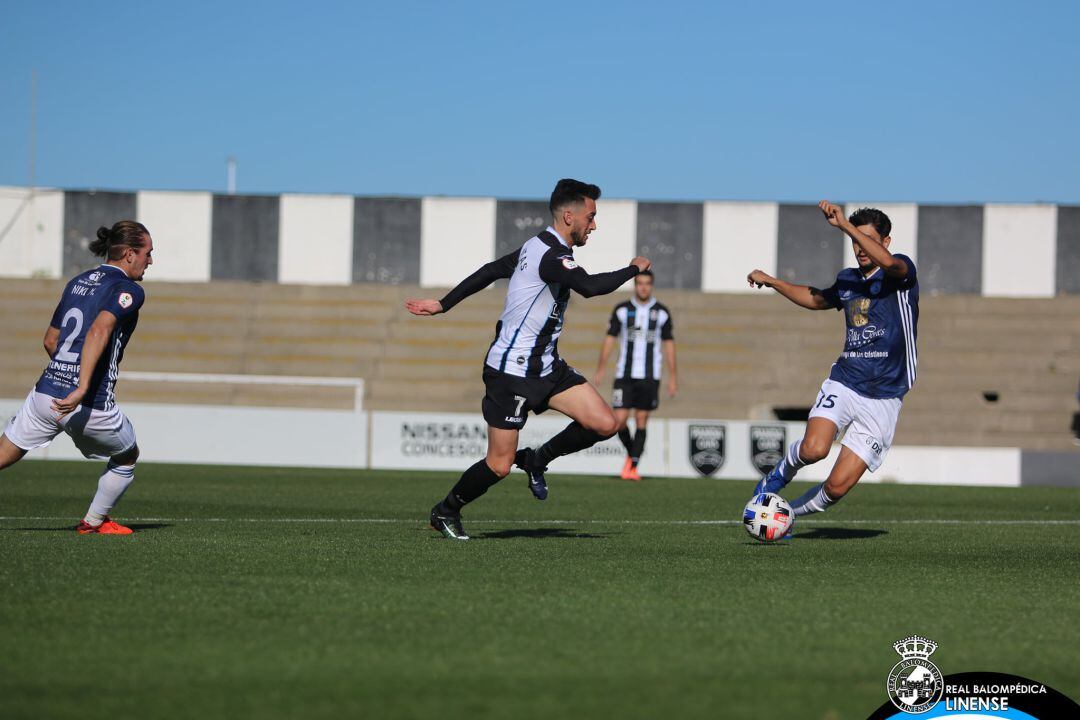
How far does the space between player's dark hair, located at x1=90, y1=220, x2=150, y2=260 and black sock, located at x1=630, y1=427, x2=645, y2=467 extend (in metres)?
8.99

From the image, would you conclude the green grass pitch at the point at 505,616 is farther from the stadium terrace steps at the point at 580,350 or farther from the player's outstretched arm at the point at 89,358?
the stadium terrace steps at the point at 580,350

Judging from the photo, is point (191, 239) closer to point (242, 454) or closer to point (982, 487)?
point (242, 454)

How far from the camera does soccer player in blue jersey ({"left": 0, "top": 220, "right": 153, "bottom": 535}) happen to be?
715cm

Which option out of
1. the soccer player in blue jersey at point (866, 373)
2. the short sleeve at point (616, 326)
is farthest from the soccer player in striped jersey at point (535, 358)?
the short sleeve at point (616, 326)

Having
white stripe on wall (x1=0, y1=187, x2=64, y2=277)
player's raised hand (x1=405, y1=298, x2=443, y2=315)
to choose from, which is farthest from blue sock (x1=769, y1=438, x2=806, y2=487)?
white stripe on wall (x1=0, y1=187, x2=64, y2=277)

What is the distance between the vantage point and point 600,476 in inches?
650

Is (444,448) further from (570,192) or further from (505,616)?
(505,616)

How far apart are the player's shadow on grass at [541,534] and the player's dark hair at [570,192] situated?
77.7 inches

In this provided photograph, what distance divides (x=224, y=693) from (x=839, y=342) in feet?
76.8

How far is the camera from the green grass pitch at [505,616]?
3.49 metres

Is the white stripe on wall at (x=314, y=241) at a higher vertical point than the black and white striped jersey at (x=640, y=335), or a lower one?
higher

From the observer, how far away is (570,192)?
7.49m

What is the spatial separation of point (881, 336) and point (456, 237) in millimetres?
22040

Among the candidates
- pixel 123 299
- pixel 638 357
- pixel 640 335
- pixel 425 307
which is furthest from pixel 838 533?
pixel 640 335
